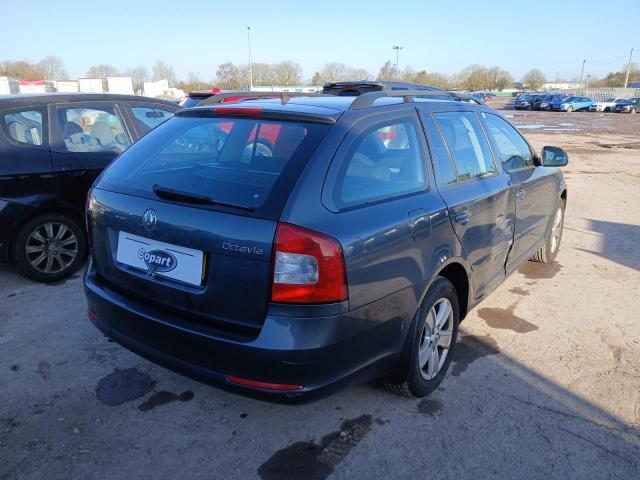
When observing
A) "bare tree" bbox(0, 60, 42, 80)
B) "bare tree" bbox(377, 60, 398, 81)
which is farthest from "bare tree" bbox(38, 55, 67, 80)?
"bare tree" bbox(377, 60, 398, 81)

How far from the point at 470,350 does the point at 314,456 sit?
5.10 feet

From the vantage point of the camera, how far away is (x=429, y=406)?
2889 millimetres

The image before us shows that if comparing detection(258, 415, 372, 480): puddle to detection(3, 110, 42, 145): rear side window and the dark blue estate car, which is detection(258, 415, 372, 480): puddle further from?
detection(3, 110, 42, 145): rear side window

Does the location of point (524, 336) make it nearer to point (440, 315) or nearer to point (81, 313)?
point (440, 315)

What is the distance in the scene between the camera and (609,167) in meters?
12.9

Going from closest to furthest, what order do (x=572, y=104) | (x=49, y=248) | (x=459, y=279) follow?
1. (x=459, y=279)
2. (x=49, y=248)
3. (x=572, y=104)

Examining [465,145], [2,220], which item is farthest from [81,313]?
[465,145]

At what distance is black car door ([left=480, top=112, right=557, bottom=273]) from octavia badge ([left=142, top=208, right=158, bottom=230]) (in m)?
2.52

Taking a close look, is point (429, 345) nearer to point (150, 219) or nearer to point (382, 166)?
point (382, 166)

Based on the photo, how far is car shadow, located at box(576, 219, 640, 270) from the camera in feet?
18.3

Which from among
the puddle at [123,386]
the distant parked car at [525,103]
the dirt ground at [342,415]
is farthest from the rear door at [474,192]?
the distant parked car at [525,103]

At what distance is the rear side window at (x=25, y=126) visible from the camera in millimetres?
4383

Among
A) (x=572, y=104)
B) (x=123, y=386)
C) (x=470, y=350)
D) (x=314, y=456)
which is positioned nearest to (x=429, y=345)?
(x=470, y=350)

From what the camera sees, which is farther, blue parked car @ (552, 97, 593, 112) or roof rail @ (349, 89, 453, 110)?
blue parked car @ (552, 97, 593, 112)
